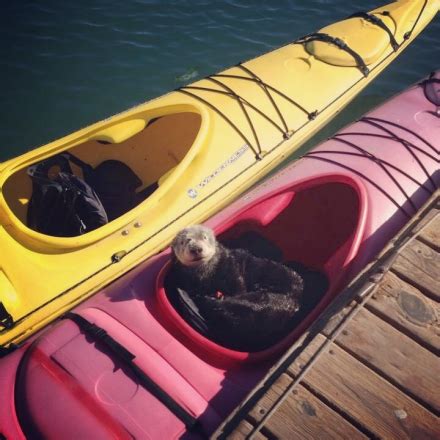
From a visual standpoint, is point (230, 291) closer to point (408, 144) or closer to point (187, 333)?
point (187, 333)

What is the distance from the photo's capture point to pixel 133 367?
2418mm

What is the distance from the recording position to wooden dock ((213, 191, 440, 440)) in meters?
2.00

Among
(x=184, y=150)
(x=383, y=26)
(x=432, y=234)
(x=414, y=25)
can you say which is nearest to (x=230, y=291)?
(x=432, y=234)

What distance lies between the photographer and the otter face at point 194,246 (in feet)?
8.97

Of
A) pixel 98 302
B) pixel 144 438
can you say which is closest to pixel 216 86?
pixel 98 302

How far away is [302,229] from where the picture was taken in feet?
12.8

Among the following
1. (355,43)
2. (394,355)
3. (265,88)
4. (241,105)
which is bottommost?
(394,355)

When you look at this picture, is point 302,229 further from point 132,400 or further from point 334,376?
point 132,400

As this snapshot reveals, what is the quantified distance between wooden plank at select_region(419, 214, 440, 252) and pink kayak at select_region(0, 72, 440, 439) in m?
0.45

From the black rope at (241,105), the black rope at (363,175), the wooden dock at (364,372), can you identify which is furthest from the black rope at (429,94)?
the wooden dock at (364,372)

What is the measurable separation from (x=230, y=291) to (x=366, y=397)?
51.3 inches

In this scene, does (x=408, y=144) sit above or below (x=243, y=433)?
above

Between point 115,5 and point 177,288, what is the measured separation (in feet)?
25.3

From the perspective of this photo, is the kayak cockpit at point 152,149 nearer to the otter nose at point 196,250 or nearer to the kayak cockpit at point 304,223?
the kayak cockpit at point 304,223
